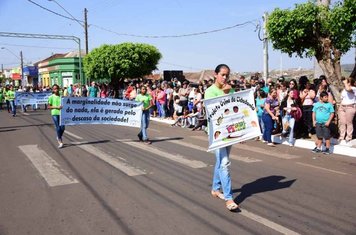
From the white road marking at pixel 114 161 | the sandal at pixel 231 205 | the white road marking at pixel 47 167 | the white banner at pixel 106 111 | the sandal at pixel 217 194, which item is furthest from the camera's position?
the white banner at pixel 106 111

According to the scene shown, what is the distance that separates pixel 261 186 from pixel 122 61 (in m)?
34.7

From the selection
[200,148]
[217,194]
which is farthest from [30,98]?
[217,194]

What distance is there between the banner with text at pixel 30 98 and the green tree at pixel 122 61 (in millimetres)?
11962

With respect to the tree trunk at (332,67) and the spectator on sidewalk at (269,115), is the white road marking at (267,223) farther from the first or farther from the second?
the tree trunk at (332,67)

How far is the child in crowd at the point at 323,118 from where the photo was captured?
1038 centimetres

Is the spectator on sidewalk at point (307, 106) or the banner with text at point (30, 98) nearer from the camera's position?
the spectator on sidewalk at point (307, 106)

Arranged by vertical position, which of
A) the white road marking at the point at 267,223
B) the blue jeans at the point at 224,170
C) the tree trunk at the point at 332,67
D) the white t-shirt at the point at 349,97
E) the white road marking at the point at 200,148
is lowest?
the white road marking at the point at 267,223

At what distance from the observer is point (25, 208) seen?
5949 mm

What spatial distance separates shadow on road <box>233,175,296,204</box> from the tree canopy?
3392 centimetres

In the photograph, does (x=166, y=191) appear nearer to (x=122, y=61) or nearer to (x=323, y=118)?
(x=323, y=118)

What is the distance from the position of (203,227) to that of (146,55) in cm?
3784

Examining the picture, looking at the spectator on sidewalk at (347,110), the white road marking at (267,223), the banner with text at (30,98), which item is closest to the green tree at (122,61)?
the banner with text at (30,98)

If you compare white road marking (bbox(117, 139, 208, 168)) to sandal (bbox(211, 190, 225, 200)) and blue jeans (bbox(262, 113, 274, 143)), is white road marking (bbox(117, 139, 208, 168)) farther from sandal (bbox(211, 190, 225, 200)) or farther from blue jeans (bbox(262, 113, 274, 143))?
blue jeans (bbox(262, 113, 274, 143))

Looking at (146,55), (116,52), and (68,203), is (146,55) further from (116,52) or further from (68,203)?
(68,203)
